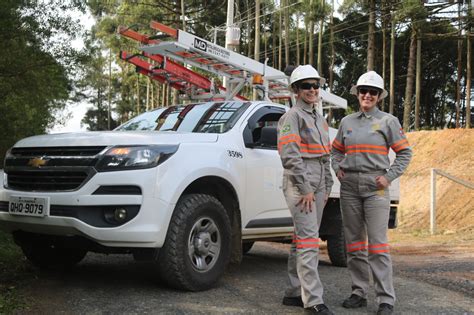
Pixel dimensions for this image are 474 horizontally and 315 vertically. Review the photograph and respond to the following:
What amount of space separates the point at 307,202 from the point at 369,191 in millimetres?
645

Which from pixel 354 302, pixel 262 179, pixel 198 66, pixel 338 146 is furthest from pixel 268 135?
pixel 198 66

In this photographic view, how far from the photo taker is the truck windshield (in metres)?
5.77

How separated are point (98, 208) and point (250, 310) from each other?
1.50 metres

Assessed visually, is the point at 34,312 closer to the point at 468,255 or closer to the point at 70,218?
the point at 70,218

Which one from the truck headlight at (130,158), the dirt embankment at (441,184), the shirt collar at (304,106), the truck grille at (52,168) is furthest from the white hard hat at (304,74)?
the dirt embankment at (441,184)

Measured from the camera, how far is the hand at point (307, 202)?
424 cm

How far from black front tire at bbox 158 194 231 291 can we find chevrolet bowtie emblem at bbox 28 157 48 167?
1.24 metres

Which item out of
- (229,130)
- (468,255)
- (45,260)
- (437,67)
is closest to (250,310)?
(229,130)

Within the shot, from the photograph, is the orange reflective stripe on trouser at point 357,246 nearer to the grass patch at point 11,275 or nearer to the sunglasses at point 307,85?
the sunglasses at point 307,85

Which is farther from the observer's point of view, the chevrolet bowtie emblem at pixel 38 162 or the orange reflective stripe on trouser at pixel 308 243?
the chevrolet bowtie emblem at pixel 38 162

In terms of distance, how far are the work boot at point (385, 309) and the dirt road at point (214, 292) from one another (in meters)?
0.20

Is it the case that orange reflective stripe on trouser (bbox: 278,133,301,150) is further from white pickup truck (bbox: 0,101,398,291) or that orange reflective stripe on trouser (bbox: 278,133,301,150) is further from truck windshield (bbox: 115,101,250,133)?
truck windshield (bbox: 115,101,250,133)

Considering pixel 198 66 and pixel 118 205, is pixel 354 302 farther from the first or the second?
pixel 198 66

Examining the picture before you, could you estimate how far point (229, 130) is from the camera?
5.62 m
